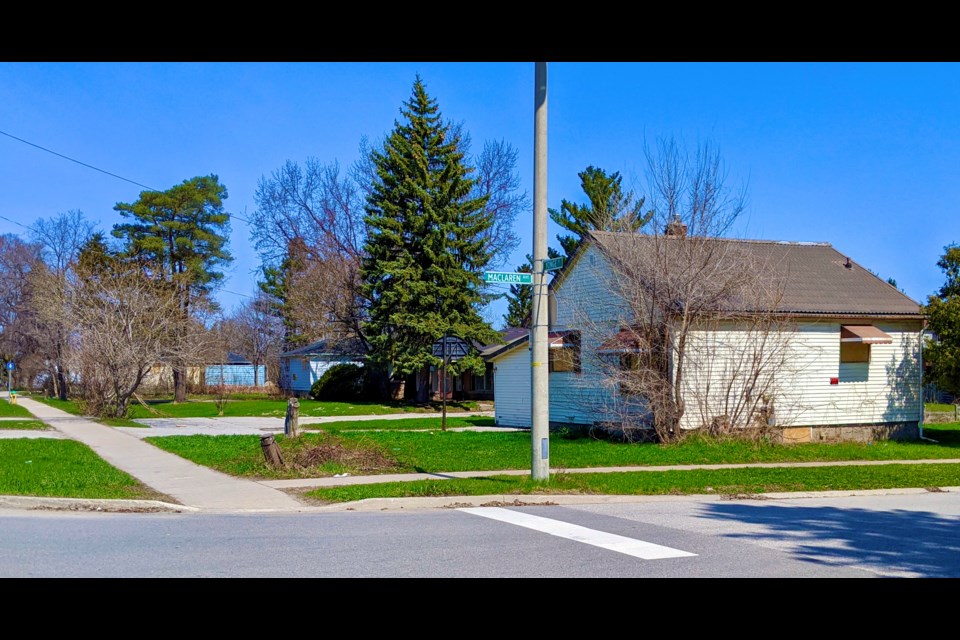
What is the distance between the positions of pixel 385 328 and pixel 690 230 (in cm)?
2563

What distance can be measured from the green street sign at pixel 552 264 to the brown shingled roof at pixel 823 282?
9591 mm

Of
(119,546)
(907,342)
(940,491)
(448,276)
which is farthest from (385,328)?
(119,546)

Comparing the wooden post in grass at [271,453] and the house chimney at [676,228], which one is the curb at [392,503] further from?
the house chimney at [676,228]

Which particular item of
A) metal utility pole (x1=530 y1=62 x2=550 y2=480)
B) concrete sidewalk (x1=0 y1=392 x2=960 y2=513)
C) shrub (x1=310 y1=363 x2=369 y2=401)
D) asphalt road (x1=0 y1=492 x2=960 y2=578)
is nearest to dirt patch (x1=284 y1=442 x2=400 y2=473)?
concrete sidewalk (x1=0 y1=392 x2=960 y2=513)

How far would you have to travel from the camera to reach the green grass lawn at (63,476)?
43.5 feet

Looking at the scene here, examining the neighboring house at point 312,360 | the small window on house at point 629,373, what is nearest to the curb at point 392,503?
the small window on house at point 629,373

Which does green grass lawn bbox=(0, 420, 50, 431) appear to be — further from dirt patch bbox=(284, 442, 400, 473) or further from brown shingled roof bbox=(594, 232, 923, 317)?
brown shingled roof bbox=(594, 232, 923, 317)

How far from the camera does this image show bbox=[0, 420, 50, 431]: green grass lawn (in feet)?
89.7

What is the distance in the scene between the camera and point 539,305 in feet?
45.8

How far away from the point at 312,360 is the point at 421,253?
Result: 67.4ft

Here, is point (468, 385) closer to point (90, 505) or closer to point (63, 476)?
point (63, 476)

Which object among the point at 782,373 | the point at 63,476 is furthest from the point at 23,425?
the point at 782,373
